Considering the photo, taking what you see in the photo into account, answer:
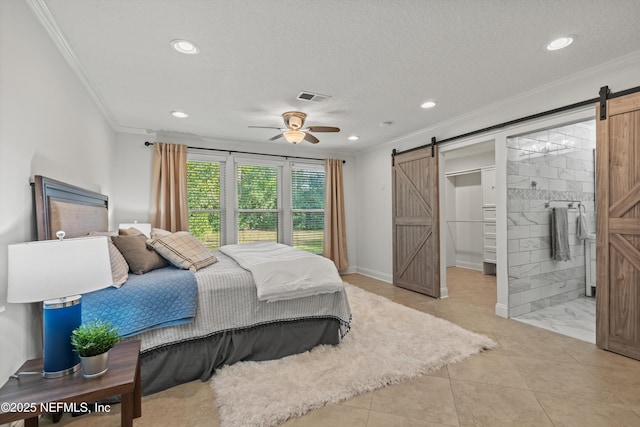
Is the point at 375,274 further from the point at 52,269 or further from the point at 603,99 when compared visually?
the point at 52,269

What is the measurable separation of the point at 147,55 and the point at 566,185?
5.17 meters

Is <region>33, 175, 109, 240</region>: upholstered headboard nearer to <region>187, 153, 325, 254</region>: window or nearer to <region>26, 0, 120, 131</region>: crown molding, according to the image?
<region>26, 0, 120, 131</region>: crown molding

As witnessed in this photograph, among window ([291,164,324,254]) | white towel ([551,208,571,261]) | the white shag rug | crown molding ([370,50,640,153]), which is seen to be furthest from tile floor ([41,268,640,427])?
window ([291,164,324,254])

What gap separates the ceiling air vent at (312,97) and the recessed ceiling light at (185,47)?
114 cm

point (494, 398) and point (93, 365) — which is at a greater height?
point (93, 365)

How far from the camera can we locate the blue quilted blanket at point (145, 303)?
6.32ft

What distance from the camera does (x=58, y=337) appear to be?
1.38 metres

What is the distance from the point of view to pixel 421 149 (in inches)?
180

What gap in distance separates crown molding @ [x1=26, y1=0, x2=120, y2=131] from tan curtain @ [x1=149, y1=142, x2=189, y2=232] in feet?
3.81

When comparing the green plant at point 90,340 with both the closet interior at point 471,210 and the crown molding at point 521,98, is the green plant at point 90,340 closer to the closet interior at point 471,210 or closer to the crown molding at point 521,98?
the crown molding at point 521,98

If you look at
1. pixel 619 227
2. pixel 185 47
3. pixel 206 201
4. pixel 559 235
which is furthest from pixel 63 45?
pixel 559 235

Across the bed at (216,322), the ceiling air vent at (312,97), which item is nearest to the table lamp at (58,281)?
the bed at (216,322)

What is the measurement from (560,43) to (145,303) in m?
3.60

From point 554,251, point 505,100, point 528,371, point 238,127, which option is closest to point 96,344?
point 528,371
